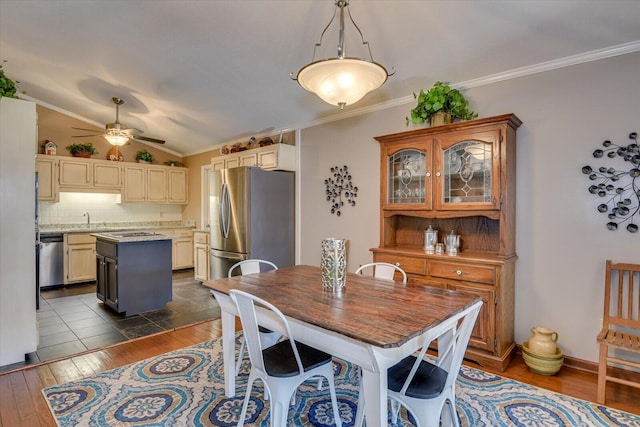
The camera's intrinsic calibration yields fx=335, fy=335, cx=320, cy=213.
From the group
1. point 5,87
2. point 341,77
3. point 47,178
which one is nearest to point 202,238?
point 47,178

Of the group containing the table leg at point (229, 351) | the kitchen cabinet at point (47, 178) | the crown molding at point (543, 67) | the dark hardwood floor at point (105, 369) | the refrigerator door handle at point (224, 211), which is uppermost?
the crown molding at point (543, 67)

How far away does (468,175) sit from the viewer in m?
2.87

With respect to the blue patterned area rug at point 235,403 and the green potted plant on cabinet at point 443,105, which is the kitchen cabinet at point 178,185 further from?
the green potted plant on cabinet at point 443,105

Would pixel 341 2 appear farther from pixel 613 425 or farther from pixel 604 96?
pixel 613 425

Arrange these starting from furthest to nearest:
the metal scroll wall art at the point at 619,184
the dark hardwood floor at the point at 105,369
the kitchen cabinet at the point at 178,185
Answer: the kitchen cabinet at the point at 178,185
the metal scroll wall art at the point at 619,184
the dark hardwood floor at the point at 105,369

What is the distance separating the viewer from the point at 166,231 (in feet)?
21.6

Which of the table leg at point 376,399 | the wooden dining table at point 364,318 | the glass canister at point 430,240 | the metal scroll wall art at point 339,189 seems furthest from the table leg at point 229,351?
the metal scroll wall art at point 339,189

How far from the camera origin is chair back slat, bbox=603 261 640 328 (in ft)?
7.72

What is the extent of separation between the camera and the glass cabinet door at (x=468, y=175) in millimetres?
2732

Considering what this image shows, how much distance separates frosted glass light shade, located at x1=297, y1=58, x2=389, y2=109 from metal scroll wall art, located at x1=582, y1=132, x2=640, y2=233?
1.90m

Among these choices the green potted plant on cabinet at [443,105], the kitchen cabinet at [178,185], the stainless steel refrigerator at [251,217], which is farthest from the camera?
the kitchen cabinet at [178,185]

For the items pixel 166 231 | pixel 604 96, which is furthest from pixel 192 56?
pixel 166 231

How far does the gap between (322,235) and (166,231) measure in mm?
3707

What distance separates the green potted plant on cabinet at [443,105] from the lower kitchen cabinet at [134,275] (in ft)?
11.1
